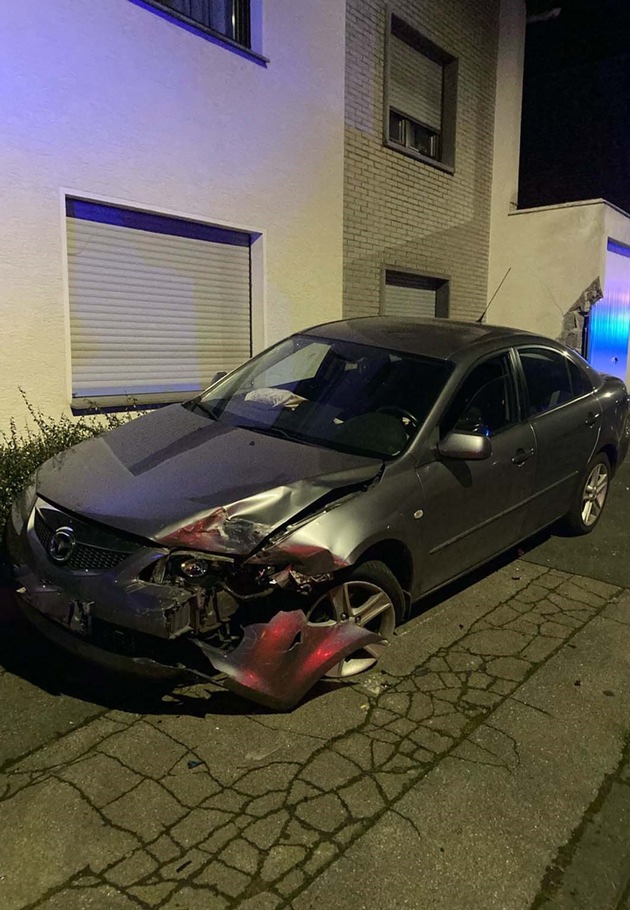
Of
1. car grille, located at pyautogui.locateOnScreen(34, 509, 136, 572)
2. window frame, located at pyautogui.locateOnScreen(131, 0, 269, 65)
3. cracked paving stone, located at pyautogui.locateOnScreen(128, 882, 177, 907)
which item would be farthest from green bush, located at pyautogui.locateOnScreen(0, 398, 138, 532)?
window frame, located at pyautogui.locateOnScreen(131, 0, 269, 65)

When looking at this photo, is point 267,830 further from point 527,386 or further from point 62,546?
point 527,386

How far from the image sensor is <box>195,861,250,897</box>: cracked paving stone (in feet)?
6.94

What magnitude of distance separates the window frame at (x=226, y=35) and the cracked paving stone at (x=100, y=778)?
19.3 ft

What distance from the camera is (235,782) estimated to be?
2.59m

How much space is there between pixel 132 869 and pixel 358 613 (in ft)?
4.65

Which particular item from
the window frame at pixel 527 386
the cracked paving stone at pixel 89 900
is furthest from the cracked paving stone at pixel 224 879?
the window frame at pixel 527 386

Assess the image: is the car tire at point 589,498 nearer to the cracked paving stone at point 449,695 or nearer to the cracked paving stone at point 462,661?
the cracked paving stone at point 462,661

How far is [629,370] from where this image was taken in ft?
42.9

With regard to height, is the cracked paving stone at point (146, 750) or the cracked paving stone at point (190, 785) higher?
the cracked paving stone at point (146, 750)

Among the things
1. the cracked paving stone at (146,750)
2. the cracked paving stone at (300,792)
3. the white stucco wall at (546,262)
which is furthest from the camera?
the white stucco wall at (546,262)

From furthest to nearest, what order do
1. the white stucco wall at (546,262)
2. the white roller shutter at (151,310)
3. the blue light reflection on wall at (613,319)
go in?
the blue light reflection on wall at (613,319), the white stucco wall at (546,262), the white roller shutter at (151,310)

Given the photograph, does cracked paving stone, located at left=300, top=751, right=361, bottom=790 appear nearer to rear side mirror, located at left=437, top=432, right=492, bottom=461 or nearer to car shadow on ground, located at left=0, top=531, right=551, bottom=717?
car shadow on ground, located at left=0, top=531, right=551, bottom=717

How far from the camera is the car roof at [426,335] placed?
165 inches

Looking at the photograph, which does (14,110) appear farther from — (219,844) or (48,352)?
(219,844)
